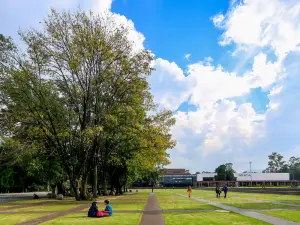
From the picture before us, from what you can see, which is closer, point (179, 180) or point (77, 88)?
point (77, 88)

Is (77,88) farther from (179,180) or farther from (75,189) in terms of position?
(179,180)

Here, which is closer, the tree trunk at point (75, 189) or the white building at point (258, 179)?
the tree trunk at point (75, 189)

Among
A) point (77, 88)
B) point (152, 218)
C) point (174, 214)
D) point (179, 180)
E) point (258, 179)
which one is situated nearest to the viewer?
point (152, 218)

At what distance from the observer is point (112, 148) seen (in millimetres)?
51531

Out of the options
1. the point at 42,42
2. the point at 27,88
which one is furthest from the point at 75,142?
the point at 42,42

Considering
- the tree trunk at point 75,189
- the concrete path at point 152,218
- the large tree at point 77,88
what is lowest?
the concrete path at point 152,218

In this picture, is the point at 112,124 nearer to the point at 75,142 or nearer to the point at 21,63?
the point at 75,142

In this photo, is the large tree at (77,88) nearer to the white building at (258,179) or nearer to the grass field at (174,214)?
the grass field at (174,214)

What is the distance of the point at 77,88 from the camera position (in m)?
40.9

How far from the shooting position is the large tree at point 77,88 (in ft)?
123

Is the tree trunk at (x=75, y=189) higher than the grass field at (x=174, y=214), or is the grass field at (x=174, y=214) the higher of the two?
the tree trunk at (x=75, y=189)

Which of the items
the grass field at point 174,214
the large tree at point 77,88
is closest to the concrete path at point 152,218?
the grass field at point 174,214

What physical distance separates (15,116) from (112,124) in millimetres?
10727

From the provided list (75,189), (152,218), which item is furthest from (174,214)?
(75,189)
